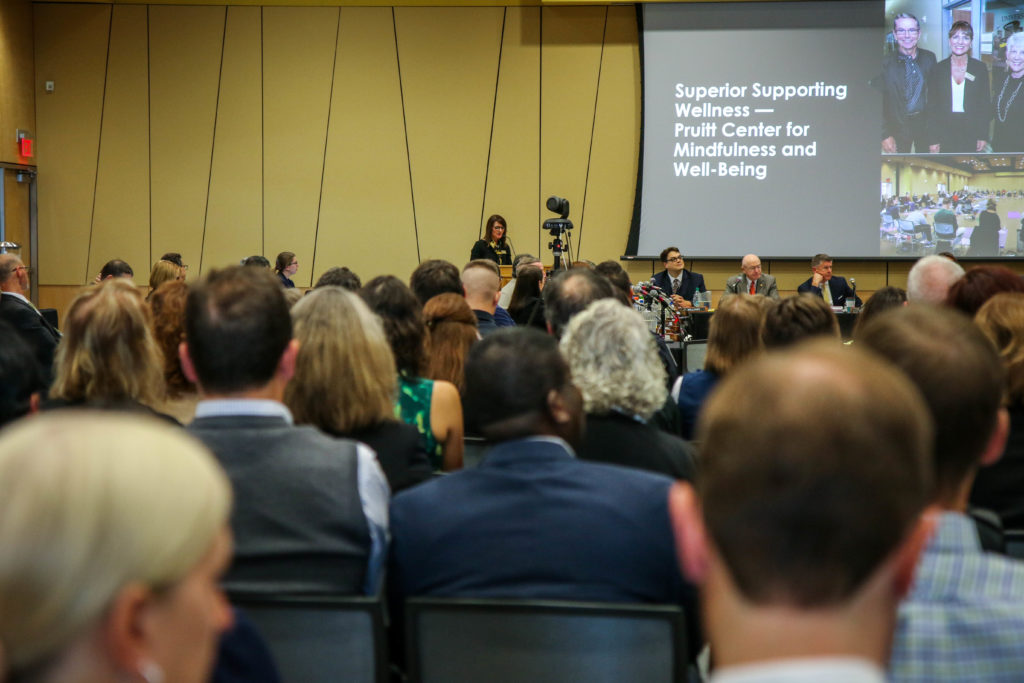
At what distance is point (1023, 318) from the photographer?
272 centimetres

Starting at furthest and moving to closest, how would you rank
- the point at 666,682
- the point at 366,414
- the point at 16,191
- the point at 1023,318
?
1. the point at 16,191
2. the point at 1023,318
3. the point at 366,414
4. the point at 666,682

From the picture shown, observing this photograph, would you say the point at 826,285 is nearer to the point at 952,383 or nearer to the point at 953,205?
the point at 953,205

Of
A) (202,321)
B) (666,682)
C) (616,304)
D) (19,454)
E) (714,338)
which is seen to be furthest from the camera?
(714,338)

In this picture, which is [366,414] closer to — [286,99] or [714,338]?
[714,338]

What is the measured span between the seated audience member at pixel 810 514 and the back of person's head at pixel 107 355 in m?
2.19

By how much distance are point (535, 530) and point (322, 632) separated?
40cm

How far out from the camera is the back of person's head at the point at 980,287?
354 cm

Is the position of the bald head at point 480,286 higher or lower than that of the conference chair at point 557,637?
higher

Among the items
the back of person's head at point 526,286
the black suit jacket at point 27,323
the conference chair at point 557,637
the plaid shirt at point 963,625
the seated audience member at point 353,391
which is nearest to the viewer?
the plaid shirt at point 963,625

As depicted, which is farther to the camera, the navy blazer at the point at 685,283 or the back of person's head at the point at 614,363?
the navy blazer at the point at 685,283

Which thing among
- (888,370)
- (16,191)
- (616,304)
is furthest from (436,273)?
(16,191)

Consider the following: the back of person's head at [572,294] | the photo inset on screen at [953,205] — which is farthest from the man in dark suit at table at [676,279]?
the back of person's head at [572,294]

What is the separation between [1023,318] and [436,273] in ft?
9.16

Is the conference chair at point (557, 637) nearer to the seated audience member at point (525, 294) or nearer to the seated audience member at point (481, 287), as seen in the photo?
the seated audience member at point (481, 287)
